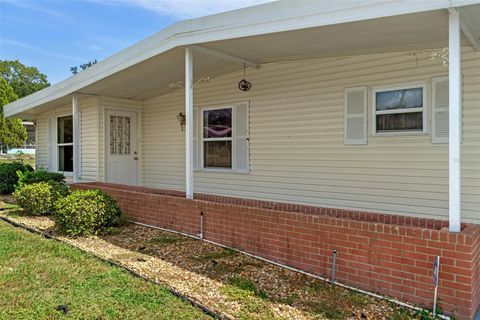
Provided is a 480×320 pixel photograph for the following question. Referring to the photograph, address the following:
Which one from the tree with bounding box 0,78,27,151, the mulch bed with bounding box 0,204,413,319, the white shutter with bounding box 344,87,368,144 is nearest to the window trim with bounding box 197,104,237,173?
the mulch bed with bounding box 0,204,413,319

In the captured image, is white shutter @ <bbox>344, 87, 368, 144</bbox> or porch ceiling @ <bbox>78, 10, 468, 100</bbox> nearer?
porch ceiling @ <bbox>78, 10, 468, 100</bbox>

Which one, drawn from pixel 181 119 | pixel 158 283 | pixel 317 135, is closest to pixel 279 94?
pixel 317 135

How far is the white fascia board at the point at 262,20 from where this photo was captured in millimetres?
3574

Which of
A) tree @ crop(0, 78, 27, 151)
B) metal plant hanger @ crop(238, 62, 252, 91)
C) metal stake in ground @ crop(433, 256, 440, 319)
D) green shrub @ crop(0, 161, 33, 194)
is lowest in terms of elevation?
metal stake in ground @ crop(433, 256, 440, 319)

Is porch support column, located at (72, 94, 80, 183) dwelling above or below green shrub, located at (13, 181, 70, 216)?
above

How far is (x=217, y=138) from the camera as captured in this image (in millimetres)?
7734

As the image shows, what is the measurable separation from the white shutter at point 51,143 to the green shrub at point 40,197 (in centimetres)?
352

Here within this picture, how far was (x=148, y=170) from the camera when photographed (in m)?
9.21

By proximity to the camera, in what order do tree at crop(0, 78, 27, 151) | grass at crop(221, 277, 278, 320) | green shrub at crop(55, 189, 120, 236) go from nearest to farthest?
grass at crop(221, 277, 278, 320), green shrub at crop(55, 189, 120, 236), tree at crop(0, 78, 27, 151)

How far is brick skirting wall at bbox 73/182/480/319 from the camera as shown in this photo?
3.20 metres

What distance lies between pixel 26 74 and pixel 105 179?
53925mm

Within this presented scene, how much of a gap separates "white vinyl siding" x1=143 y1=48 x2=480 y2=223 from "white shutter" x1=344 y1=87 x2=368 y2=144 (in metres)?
0.09

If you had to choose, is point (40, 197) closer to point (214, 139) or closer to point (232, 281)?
point (214, 139)

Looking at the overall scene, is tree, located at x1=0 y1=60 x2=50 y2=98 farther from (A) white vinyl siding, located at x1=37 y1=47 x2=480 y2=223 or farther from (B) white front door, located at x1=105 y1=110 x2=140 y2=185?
(A) white vinyl siding, located at x1=37 y1=47 x2=480 y2=223
